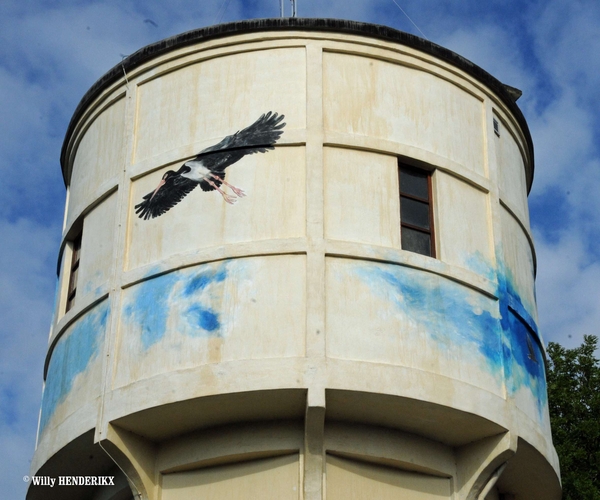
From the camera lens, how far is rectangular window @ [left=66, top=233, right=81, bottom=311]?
17.3m

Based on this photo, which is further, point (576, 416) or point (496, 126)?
point (576, 416)

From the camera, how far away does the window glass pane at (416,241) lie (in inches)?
618

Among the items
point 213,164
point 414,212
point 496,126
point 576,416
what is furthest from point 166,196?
point 576,416

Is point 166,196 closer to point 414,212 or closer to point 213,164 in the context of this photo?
point 213,164

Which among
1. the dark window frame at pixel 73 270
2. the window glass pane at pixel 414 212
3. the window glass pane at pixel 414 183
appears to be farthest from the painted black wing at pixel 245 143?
the dark window frame at pixel 73 270

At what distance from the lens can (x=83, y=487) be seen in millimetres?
16531

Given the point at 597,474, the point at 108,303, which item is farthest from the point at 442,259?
the point at 597,474

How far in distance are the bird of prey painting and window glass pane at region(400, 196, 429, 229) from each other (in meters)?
1.96

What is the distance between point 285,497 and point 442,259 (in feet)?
12.5

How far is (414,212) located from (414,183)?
0.46 metres

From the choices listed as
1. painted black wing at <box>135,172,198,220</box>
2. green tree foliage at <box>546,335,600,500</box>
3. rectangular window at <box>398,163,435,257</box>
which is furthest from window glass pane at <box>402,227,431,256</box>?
green tree foliage at <box>546,335,600,500</box>

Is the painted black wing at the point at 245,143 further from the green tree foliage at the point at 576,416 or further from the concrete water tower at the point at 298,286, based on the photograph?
the green tree foliage at the point at 576,416

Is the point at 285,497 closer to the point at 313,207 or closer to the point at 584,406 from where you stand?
the point at 313,207

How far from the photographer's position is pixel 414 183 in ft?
53.3
